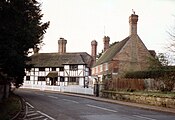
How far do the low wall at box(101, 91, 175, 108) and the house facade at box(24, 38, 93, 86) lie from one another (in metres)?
35.1

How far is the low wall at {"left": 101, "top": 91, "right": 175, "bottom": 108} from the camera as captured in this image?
27.7 m

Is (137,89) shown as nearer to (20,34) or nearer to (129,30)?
(20,34)

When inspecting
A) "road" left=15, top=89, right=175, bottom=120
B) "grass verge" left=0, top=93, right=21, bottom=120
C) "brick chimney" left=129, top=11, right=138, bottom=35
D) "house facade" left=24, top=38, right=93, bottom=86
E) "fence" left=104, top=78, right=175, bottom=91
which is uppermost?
"brick chimney" left=129, top=11, right=138, bottom=35

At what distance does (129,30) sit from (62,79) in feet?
73.9

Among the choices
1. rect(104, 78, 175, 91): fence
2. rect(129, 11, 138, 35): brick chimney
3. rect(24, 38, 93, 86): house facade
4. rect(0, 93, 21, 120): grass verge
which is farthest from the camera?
rect(24, 38, 93, 86): house facade

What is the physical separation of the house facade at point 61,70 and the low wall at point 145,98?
35.1 m

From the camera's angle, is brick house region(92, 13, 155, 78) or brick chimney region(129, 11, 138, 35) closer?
brick chimney region(129, 11, 138, 35)

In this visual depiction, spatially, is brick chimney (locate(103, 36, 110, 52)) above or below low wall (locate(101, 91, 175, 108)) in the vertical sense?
above

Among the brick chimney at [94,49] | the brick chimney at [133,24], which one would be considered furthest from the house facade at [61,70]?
the brick chimney at [133,24]

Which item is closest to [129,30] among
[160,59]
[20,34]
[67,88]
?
[160,59]

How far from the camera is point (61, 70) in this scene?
79188 mm

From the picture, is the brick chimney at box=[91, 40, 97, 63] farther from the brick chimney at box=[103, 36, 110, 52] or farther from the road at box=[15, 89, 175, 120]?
the road at box=[15, 89, 175, 120]

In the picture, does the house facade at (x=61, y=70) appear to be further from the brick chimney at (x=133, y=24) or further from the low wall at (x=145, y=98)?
the low wall at (x=145, y=98)

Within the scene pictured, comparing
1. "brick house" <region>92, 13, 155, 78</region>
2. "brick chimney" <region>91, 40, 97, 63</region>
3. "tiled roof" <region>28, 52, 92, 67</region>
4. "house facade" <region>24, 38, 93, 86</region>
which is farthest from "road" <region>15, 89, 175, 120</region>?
→ "brick chimney" <region>91, 40, 97, 63</region>
